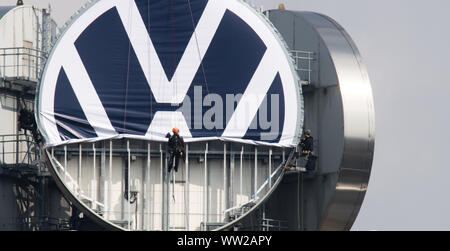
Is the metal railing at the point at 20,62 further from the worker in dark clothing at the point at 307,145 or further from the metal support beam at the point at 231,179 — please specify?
the worker in dark clothing at the point at 307,145

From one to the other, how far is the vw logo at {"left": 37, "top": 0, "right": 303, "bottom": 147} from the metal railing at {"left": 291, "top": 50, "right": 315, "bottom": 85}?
9.61 ft

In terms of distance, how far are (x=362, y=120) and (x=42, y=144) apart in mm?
12636

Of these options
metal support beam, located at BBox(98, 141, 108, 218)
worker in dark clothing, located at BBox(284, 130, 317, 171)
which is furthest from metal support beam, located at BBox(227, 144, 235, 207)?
metal support beam, located at BBox(98, 141, 108, 218)

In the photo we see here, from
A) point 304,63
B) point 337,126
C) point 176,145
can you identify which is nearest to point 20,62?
point 176,145

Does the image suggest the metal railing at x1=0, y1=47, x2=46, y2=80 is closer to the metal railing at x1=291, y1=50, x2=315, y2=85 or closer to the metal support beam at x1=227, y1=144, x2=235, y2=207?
the metal support beam at x1=227, y1=144, x2=235, y2=207

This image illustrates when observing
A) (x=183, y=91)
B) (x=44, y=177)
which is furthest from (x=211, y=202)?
(x=44, y=177)

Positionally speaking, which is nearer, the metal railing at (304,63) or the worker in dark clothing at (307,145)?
the worker in dark clothing at (307,145)

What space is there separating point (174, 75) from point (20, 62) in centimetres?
877

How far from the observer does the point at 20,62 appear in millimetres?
64438

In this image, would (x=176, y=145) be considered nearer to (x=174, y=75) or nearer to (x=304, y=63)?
(x=174, y=75)

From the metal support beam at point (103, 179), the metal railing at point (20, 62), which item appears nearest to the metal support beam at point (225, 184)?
the metal support beam at point (103, 179)

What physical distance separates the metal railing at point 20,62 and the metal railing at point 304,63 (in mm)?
10539

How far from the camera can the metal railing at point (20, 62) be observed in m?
63.5

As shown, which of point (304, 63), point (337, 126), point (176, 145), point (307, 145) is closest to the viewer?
point (176, 145)
